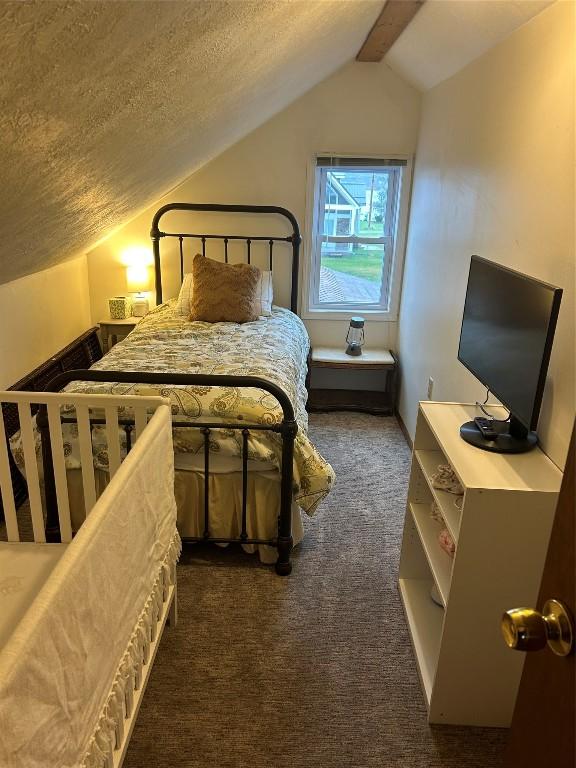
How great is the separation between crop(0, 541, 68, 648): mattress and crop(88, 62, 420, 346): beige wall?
2781 mm

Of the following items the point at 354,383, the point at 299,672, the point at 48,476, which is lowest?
the point at 299,672

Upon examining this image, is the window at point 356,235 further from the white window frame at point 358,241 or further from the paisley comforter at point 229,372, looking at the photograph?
the paisley comforter at point 229,372

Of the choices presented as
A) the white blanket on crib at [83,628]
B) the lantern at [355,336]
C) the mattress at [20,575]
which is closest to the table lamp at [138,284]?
the lantern at [355,336]

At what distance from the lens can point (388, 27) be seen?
2.80 meters

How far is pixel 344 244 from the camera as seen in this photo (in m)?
4.18

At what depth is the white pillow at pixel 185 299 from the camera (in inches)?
148

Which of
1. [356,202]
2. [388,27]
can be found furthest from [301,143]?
[388,27]

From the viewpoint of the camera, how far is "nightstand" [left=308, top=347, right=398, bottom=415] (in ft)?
13.0

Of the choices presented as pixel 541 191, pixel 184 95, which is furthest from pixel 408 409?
pixel 184 95

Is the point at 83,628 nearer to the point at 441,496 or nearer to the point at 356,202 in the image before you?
the point at 441,496

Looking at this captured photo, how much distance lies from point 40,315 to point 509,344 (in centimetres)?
259

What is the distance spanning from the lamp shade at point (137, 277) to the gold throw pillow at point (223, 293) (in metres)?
0.50

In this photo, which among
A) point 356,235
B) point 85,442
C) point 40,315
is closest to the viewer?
point 85,442

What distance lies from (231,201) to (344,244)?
2.84 feet
